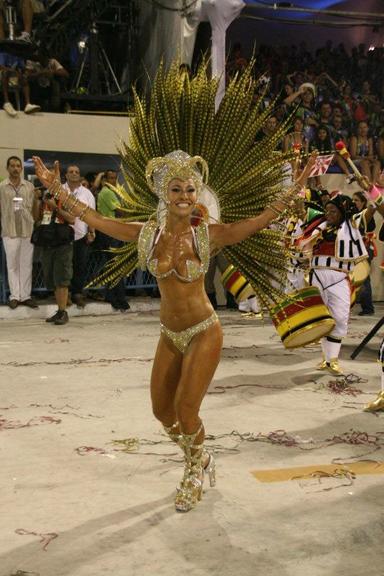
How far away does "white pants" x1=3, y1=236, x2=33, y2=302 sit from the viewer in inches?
374

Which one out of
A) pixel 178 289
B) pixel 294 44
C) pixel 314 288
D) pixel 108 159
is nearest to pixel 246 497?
pixel 178 289

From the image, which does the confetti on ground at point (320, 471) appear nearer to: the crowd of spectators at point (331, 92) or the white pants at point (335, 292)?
the white pants at point (335, 292)

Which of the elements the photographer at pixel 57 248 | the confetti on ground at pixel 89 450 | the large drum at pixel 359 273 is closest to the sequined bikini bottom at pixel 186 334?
the confetti on ground at pixel 89 450

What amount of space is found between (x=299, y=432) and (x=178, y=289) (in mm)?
1780

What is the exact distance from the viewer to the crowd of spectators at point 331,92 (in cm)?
1250

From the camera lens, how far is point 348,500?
372 centimetres

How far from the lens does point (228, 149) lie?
419 cm

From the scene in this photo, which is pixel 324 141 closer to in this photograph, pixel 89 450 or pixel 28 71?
pixel 28 71

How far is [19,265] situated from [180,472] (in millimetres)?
6000

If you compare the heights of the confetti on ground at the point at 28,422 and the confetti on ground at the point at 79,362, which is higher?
the confetti on ground at the point at 28,422

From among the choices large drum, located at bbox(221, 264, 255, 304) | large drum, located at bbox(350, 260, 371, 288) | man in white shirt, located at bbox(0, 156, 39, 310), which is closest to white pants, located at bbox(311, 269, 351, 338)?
large drum, located at bbox(350, 260, 371, 288)

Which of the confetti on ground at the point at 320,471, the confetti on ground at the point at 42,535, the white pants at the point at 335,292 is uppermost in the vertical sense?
Answer: the white pants at the point at 335,292

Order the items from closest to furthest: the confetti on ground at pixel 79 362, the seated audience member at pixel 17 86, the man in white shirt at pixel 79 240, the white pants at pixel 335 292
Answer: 1. the white pants at pixel 335 292
2. the confetti on ground at pixel 79 362
3. the man in white shirt at pixel 79 240
4. the seated audience member at pixel 17 86

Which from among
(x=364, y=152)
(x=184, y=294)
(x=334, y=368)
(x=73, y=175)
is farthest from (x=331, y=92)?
(x=184, y=294)
